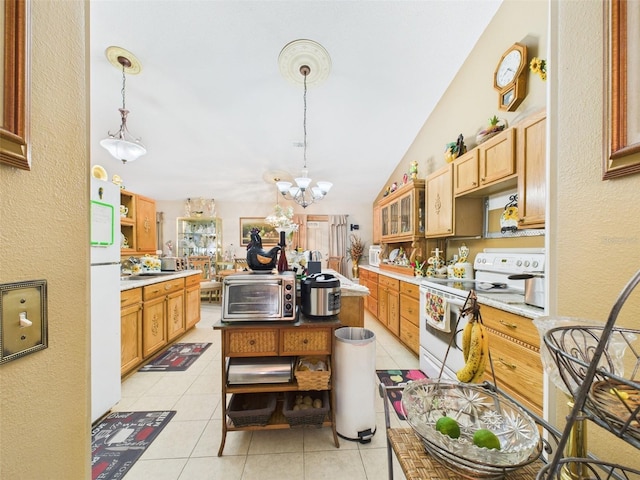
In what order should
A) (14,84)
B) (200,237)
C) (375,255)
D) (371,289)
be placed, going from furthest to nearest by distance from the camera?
(200,237)
(375,255)
(371,289)
(14,84)

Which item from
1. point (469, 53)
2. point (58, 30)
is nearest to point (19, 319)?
point (58, 30)

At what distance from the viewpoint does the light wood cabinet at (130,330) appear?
7.66 feet

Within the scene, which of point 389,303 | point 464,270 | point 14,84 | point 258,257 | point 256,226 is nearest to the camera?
point 14,84

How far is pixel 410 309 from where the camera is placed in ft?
10.1

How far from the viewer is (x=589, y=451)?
576mm

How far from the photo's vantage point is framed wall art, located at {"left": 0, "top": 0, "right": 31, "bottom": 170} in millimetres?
403

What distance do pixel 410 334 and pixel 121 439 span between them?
281cm

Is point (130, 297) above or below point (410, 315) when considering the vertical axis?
above

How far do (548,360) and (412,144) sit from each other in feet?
14.8

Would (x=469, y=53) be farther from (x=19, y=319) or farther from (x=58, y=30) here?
(x=19, y=319)

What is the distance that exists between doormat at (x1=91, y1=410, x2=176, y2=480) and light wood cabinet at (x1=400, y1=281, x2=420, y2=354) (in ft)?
8.16

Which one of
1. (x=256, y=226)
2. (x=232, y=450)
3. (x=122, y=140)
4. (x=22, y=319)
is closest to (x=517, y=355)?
(x=232, y=450)

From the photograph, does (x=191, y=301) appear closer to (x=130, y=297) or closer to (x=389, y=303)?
(x=130, y=297)

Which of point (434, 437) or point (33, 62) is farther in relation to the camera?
point (434, 437)
